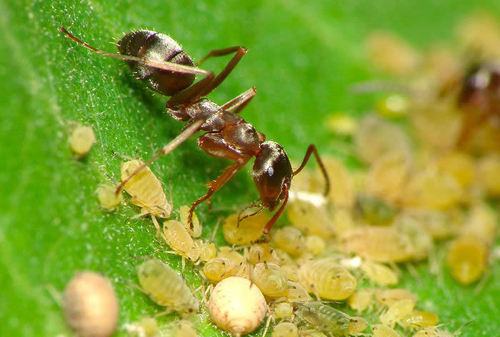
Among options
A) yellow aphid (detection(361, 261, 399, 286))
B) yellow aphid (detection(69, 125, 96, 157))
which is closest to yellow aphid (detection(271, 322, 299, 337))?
yellow aphid (detection(361, 261, 399, 286))

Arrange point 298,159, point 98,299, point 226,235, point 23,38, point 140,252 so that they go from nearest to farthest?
point 98,299 < point 23,38 < point 140,252 < point 226,235 < point 298,159

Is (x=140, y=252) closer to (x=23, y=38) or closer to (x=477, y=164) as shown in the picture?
(x=23, y=38)

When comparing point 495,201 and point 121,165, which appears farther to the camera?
point 495,201

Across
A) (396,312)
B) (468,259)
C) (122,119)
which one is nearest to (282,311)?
(396,312)

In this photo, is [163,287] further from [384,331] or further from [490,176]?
[490,176]

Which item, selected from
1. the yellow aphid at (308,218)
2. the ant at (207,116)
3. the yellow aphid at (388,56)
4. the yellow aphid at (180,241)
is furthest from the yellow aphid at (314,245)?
the yellow aphid at (388,56)

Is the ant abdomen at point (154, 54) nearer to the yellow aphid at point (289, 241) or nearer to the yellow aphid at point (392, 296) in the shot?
the yellow aphid at point (289, 241)

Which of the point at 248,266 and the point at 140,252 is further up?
the point at 140,252

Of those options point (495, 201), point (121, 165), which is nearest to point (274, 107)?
point (121, 165)
